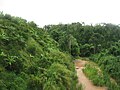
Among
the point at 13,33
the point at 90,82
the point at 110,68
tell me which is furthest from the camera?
the point at 110,68

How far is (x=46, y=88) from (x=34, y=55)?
431 cm

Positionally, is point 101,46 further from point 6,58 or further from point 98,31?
point 6,58

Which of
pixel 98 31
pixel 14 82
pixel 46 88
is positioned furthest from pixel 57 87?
pixel 98 31

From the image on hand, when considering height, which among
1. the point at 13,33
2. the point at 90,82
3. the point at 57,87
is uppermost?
the point at 13,33

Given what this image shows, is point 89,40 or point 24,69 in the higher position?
point 24,69

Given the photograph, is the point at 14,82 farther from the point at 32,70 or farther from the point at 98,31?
the point at 98,31

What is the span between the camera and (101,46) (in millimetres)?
36406

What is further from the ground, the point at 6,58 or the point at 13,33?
the point at 13,33

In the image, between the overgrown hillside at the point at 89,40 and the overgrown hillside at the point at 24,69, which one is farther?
the overgrown hillside at the point at 89,40

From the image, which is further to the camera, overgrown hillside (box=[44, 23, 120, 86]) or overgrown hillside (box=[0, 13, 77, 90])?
overgrown hillside (box=[44, 23, 120, 86])

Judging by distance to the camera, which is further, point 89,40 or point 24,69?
point 89,40

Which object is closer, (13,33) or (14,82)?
(14,82)

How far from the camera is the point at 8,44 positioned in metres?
13.8

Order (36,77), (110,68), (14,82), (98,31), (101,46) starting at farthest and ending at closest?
(98,31) → (101,46) → (110,68) → (36,77) → (14,82)
